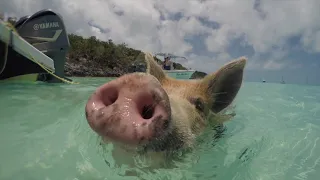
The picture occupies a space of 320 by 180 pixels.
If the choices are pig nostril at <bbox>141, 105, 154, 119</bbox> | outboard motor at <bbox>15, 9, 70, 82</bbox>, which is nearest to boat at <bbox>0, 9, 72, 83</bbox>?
outboard motor at <bbox>15, 9, 70, 82</bbox>

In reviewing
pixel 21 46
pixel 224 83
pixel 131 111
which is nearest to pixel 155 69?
pixel 224 83

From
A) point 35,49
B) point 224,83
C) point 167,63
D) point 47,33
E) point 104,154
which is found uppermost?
point 47,33

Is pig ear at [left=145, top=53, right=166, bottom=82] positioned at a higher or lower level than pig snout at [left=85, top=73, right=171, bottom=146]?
higher

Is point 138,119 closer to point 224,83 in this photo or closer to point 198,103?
point 198,103

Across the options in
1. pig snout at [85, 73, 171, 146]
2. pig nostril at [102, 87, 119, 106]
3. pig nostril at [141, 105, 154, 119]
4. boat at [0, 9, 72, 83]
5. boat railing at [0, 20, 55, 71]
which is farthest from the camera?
boat at [0, 9, 72, 83]

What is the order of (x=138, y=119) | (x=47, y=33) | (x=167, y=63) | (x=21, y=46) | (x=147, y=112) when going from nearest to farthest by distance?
(x=138, y=119), (x=147, y=112), (x=21, y=46), (x=47, y=33), (x=167, y=63)

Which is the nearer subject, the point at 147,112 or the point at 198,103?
the point at 147,112

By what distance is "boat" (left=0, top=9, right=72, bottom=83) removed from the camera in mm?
10234


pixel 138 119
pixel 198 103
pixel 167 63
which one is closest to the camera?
pixel 138 119

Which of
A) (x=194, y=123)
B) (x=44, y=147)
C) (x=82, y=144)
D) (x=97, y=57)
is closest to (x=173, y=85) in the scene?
(x=194, y=123)

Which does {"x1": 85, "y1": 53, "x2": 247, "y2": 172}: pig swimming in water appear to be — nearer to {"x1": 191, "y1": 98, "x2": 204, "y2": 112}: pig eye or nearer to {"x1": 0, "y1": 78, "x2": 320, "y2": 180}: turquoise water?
{"x1": 0, "y1": 78, "x2": 320, "y2": 180}: turquoise water

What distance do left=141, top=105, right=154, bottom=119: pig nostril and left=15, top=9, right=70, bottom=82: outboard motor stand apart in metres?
10.6

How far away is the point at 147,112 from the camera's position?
7.57 feet

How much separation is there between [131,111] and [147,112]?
0.18 meters
